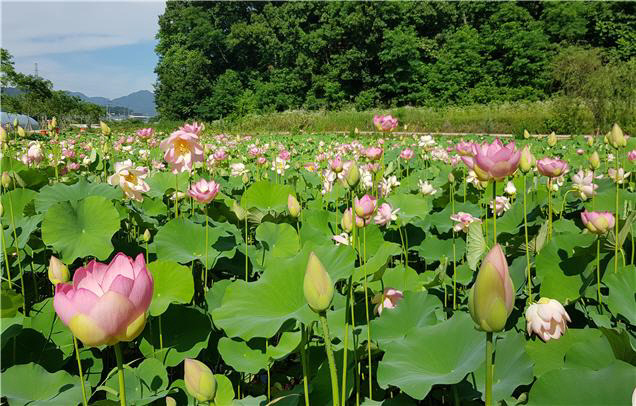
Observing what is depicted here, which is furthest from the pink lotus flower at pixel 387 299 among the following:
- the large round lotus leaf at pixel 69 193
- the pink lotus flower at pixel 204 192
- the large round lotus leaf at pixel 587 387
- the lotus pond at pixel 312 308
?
the large round lotus leaf at pixel 69 193

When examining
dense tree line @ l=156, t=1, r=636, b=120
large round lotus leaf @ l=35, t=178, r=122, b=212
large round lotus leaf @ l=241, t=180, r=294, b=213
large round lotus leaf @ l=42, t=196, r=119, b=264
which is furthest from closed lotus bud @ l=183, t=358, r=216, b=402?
dense tree line @ l=156, t=1, r=636, b=120

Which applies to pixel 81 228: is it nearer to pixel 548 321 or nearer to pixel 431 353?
pixel 431 353

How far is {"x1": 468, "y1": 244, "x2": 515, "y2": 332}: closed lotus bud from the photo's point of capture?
1.21 ft

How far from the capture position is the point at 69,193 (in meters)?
1.17

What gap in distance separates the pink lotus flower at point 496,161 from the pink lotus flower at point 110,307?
560 mm

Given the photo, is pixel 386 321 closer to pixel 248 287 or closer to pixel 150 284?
pixel 248 287

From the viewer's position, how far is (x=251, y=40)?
22.3 m

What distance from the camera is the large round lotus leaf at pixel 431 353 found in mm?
606

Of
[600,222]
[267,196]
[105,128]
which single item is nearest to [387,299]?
[600,222]

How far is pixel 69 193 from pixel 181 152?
1.09ft

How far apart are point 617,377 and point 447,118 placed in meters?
11.4

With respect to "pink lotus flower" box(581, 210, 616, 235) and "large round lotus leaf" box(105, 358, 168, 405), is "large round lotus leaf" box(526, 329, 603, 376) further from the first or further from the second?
"large round lotus leaf" box(105, 358, 168, 405)

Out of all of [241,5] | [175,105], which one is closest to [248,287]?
[175,105]

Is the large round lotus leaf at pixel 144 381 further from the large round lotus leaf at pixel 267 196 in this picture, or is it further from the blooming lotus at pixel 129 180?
the large round lotus leaf at pixel 267 196
